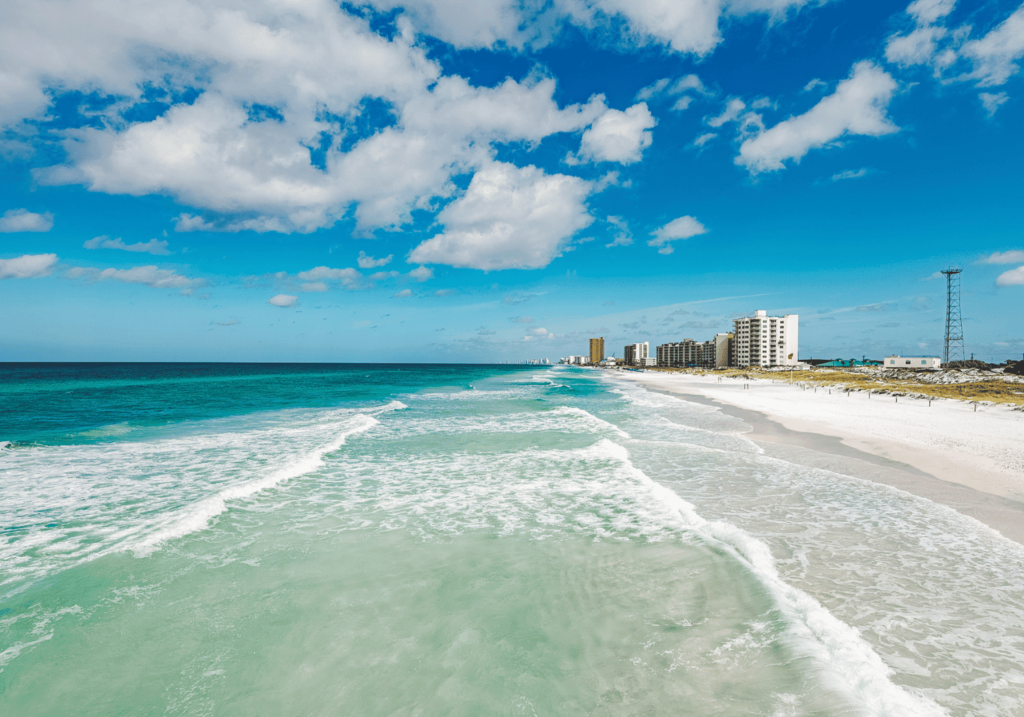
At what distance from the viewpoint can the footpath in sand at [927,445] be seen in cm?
1034

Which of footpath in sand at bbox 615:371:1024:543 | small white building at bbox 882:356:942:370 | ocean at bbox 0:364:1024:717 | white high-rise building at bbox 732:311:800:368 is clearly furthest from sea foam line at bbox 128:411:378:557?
white high-rise building at bbox 732:311:800:368

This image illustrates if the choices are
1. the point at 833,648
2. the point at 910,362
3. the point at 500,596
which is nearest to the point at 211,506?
the point at 500,596

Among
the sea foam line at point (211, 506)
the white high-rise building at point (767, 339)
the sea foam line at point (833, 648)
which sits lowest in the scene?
the sea foam line at point (211, 506)

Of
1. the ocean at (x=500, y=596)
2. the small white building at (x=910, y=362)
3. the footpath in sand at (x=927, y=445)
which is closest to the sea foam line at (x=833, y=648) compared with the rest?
the ocean at (x=500, y=596)

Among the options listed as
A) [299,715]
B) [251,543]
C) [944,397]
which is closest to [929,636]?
[299,715]

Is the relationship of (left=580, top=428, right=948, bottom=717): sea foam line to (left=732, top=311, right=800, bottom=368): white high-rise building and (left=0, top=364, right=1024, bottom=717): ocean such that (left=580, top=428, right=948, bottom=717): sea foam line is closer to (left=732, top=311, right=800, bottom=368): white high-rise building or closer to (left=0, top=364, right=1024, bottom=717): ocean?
(left=0, top=364, right=1024, bottom=717): ocean

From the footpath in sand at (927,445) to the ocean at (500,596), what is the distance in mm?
1065

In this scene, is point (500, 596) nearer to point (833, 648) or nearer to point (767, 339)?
point (833, 648)

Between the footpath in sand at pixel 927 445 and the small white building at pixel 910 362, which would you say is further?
the small white building at pixel 910 362

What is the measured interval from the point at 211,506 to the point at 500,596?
7814 millimetres

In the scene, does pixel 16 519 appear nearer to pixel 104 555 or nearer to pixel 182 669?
pixel 104 555

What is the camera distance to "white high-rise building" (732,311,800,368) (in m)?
153

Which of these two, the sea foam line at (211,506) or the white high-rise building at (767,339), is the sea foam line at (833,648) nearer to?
the sea foam line at (211,506)

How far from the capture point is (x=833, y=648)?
492 cm
